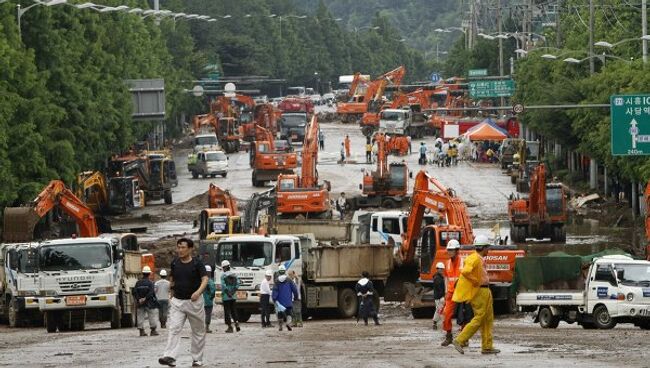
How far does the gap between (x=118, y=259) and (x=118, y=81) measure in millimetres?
58898

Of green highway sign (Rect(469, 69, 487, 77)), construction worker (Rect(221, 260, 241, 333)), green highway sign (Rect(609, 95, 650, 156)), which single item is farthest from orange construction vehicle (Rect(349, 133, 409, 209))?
green highway sign (Rect(469, 69, 487, 77))

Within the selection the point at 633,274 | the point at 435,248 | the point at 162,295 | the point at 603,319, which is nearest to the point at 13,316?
the point at 162,295

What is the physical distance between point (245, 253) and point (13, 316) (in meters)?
5.38

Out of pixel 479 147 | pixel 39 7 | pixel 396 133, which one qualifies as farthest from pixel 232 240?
pixel 396 133

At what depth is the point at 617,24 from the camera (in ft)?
322

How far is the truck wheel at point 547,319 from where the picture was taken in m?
43.8

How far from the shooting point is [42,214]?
58.8 meters

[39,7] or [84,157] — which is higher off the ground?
[39,7]

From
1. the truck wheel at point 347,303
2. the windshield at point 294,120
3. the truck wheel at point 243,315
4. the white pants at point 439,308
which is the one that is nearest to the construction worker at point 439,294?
the white pants at point 439,308

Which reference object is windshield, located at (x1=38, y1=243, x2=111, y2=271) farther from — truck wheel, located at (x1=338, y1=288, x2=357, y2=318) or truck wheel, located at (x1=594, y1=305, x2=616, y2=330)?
truck wheel, located at (x1=594, y1=305, x2=616, y2=330)

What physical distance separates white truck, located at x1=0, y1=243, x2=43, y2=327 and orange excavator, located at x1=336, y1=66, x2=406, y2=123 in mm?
100604

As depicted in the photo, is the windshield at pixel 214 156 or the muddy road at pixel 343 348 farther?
the windshield at pixel 214 156

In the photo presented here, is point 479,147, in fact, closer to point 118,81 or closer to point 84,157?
point 118,81

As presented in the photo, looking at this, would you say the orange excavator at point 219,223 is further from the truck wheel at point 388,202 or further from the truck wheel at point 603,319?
the truck wheel at point 603,319
